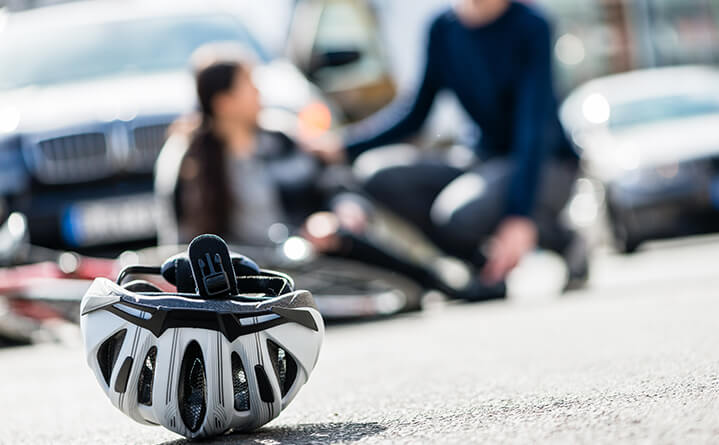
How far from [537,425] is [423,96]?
14.9 ft

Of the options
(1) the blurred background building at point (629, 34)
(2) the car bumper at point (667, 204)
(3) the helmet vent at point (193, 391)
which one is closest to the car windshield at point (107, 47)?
(2) the car bumper at point (667, 204)

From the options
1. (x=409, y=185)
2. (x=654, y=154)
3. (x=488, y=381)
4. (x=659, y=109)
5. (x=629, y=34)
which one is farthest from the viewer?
(x=629, y=34)

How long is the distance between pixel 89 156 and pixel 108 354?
374 centimetres

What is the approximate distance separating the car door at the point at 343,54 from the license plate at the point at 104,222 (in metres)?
1.58

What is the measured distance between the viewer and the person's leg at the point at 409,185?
291 inches

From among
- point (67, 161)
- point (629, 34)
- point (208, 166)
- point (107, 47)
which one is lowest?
point (208, 166)

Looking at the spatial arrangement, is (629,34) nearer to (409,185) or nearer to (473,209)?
(409,185)

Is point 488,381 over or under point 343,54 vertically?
under

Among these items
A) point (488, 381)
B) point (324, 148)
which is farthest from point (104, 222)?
point (488, 381)

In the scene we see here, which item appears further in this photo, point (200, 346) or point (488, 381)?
point (488, 381)

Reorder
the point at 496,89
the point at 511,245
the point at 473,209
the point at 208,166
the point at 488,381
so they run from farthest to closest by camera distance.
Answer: the point at 496,89 < the point at 473,209 < the point at 208,166 < the point at 511,245 < the point at 488,381

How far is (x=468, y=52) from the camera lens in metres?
7.05

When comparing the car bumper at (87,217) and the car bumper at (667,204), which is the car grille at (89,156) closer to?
the car bumper at (87,217)

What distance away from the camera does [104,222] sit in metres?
6.54
